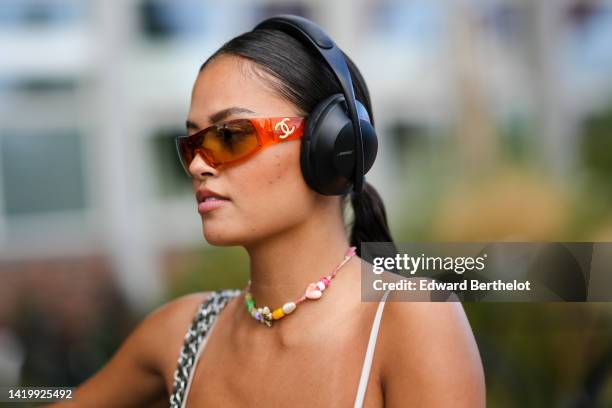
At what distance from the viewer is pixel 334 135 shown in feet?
6.01

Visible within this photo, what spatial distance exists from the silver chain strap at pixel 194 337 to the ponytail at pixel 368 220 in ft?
1.30

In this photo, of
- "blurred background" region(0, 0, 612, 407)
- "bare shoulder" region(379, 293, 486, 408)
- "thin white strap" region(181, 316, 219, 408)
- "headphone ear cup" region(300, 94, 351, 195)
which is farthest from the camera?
"blurred background" region(0, 0, 612, 407)

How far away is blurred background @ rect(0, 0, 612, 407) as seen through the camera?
808 centimetres

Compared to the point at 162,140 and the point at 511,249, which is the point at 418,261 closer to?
the point at 511,249

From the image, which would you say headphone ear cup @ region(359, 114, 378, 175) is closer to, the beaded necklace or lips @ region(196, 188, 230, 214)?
the beaded necklace

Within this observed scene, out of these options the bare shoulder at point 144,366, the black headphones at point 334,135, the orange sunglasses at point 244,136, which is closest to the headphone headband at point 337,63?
the black headphones at point 334,135

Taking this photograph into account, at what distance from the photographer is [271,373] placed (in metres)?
1.94

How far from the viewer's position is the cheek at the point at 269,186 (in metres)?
1.87

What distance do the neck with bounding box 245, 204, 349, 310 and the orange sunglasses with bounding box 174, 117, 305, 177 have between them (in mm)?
208

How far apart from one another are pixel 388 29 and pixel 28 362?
5.79 metres

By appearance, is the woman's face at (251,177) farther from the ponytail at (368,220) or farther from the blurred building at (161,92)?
the blurred building at (161,92)

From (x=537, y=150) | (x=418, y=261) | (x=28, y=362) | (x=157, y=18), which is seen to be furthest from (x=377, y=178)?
(x=418, y=261)

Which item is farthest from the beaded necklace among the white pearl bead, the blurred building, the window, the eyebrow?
the window

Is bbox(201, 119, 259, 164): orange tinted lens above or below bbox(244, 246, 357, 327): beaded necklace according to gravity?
above
